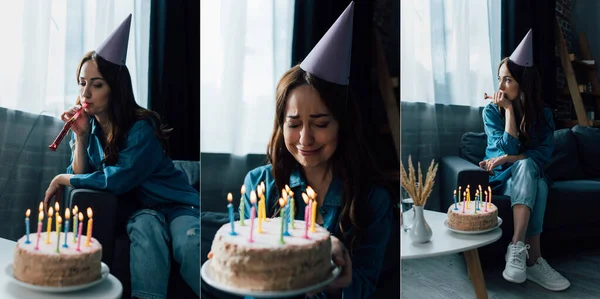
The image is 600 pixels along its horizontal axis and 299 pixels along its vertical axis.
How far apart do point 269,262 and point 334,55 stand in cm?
64

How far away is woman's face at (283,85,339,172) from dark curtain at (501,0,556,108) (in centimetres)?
64

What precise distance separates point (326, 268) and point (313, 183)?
1.05ft

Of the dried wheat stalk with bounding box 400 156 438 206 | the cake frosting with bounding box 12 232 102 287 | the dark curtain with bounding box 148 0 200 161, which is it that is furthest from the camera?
the dried wheat stalk with bounding box 400 156 438 206

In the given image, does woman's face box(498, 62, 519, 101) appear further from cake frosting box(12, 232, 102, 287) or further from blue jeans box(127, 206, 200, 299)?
cake frosting box(12, 232, 102, 287)

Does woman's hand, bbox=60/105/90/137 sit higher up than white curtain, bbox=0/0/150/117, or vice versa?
white curtain, bbox=0/0/150/117

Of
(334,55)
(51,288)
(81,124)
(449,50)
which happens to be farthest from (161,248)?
(449,50)

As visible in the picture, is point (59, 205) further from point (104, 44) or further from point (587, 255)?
point (587, 255)

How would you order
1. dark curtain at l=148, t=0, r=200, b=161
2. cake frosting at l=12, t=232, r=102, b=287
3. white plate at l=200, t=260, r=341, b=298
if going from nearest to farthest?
1. white plate at l=200, t=260, r=341, b=298
2. cake frosting at l=12, t=232, r=102, b=287
3. dark curtain at l=148, t=0, r=200, b=161

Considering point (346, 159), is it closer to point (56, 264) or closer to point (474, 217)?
point (474, 217)

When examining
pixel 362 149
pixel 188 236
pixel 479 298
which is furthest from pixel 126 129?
pixel 479 298

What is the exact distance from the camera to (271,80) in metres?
1.46

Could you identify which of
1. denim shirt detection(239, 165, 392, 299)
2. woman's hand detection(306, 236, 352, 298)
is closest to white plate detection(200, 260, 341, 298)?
woman's hand detection(306, 236, 352, 298)

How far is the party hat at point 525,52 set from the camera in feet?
4.80

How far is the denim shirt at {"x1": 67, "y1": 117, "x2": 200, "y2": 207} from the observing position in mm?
1437
